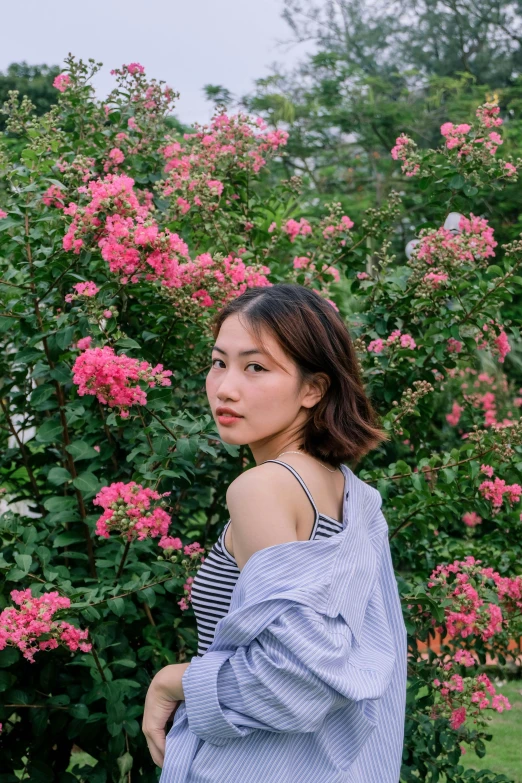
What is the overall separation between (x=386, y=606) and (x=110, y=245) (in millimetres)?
1086

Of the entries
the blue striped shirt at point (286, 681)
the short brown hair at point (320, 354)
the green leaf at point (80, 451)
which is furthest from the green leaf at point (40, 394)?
the blue striped shirt at point (286, 681)

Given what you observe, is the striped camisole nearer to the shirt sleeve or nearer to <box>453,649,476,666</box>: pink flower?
the shirt sleeve

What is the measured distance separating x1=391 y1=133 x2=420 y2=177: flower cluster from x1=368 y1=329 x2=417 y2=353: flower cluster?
613 millimetres

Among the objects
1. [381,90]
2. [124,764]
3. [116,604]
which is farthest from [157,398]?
[381,90]

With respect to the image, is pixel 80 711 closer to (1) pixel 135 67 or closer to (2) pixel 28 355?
(2) pixel 28 355

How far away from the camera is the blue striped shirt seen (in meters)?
1.15

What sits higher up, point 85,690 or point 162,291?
point 162,291

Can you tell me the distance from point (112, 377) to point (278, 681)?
95cm

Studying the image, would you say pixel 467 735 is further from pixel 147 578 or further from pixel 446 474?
pixel 147 578

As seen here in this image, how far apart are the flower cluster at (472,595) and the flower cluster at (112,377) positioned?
925 mm

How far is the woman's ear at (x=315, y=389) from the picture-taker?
1421 millimetres

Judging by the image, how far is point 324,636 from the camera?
1.17 meters

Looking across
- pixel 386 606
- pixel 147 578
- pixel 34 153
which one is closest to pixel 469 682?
pixel 147 578

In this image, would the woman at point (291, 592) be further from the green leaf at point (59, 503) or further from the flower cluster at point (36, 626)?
the green leaf at point (59, 503)
